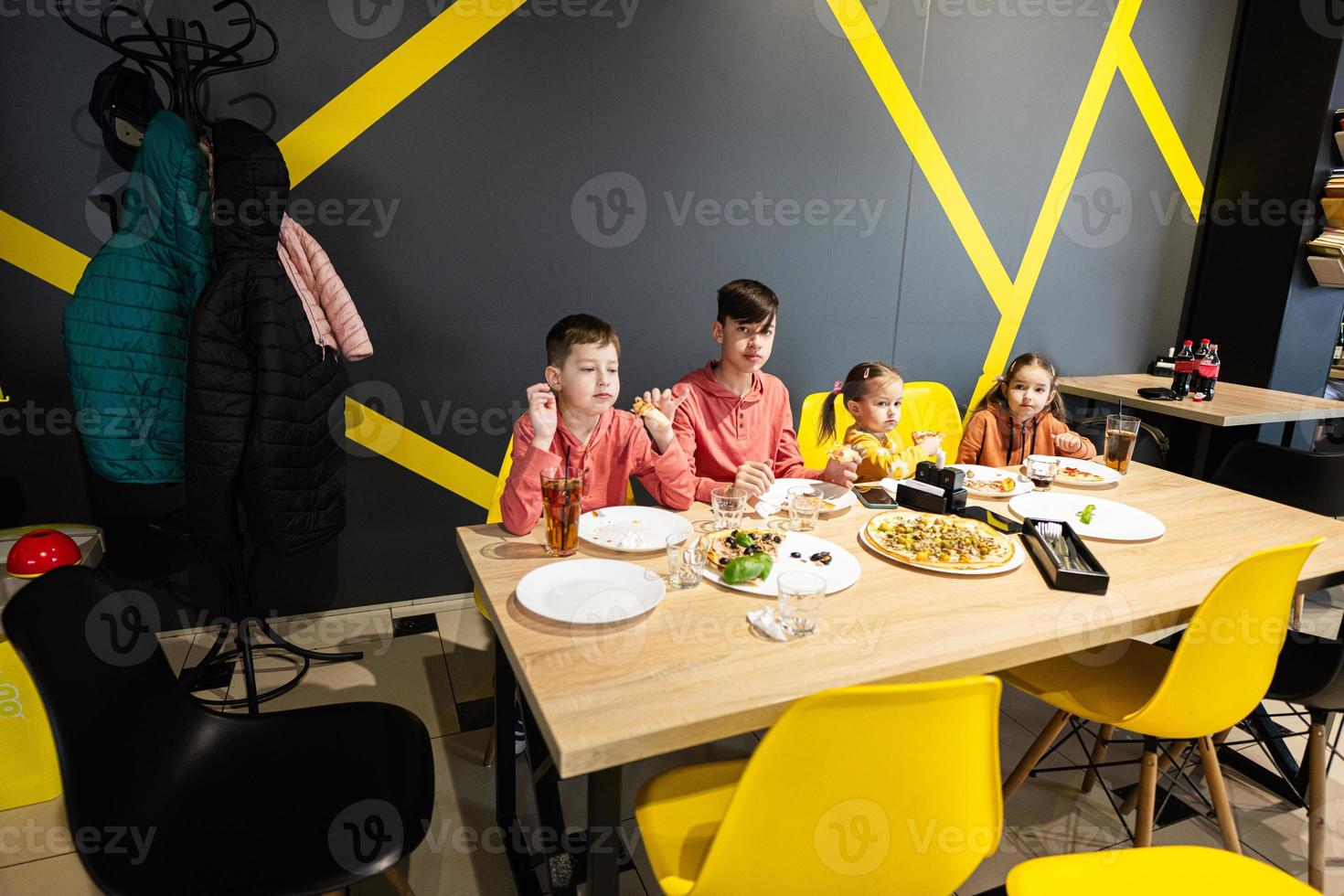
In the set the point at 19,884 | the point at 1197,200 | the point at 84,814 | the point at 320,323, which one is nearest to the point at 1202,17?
the point at 1197,200

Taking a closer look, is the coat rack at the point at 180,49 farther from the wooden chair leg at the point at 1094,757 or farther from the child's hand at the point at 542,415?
the wooden chair leg at the point at 1094,757

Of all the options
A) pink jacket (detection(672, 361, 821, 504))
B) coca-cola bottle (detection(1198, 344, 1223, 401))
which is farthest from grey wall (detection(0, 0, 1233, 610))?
pink jacket (detection(672, 361, 821, 504))

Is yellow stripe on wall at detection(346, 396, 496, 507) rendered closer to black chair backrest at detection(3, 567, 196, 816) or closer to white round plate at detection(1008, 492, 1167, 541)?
black chair backrest at detection(3, 567, 196, 816)

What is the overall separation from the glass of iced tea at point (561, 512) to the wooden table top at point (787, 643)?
41 millimetres

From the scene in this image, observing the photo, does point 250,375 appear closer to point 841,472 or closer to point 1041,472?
point 841,472

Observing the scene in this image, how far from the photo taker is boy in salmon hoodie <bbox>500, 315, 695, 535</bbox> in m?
1.74

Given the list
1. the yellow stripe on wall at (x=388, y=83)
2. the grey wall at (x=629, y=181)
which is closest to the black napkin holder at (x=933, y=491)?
the grey wall at (x=629, y=181)

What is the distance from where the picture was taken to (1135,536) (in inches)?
69.6

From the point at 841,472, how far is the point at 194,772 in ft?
5.18

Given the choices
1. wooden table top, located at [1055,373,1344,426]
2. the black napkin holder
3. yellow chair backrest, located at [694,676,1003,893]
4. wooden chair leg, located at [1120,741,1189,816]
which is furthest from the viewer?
wooden table top, located at [1055,373,1344,426]

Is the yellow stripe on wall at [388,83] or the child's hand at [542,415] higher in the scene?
the yellow stripe on wall at [388,83]

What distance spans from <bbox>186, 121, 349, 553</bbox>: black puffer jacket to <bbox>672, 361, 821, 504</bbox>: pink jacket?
112 centimetres

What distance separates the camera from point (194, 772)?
139 cm

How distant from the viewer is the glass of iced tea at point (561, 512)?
155 cm
